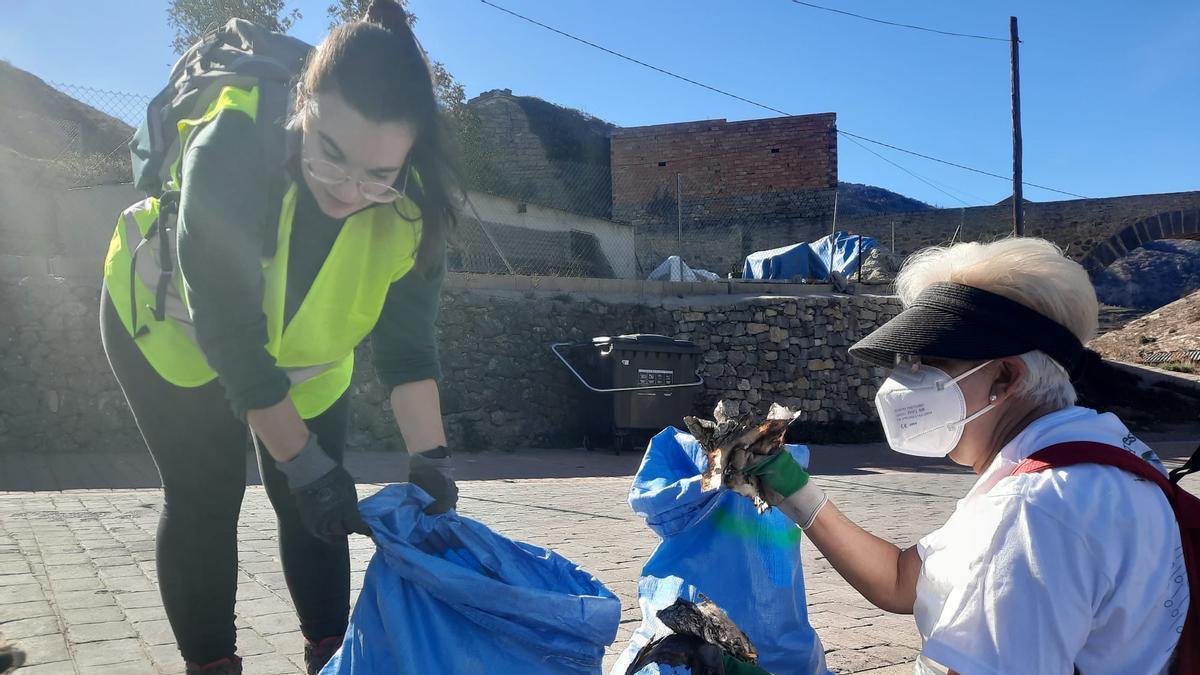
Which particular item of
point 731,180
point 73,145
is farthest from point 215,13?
point 731,180

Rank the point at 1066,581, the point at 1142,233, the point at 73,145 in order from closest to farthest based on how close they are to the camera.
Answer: the point at 1066,581
the point at 73,145
the point at 1142,233

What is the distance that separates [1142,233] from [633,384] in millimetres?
Result: 21246

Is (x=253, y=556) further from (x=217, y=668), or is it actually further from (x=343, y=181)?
(x=343, y=181)

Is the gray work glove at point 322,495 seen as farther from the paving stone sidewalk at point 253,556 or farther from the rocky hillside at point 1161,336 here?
the rocky hillside at point 1161,336

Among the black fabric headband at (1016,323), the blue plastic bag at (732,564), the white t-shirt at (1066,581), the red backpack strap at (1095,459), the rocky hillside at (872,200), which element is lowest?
the blue plastic bag at (732,564)

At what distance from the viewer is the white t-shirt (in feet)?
4.49

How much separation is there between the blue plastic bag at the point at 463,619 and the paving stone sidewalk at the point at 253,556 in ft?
3.56

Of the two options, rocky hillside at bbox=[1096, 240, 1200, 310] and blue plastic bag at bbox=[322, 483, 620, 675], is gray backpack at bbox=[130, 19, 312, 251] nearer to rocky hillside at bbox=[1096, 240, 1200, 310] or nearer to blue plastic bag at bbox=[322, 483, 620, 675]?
blue plastic bag at bbox=[322, 483, 620, 675]

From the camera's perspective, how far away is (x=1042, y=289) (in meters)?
1.67

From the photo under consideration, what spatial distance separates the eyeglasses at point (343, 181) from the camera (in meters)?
1.89

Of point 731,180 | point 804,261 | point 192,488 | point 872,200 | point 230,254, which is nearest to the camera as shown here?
point 230,254

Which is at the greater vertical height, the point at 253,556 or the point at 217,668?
the point at 217,668

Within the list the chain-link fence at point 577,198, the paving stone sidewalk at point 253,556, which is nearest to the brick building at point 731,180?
the chain-link fence at point 577,198

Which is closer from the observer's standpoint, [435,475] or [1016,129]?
[435,475]
